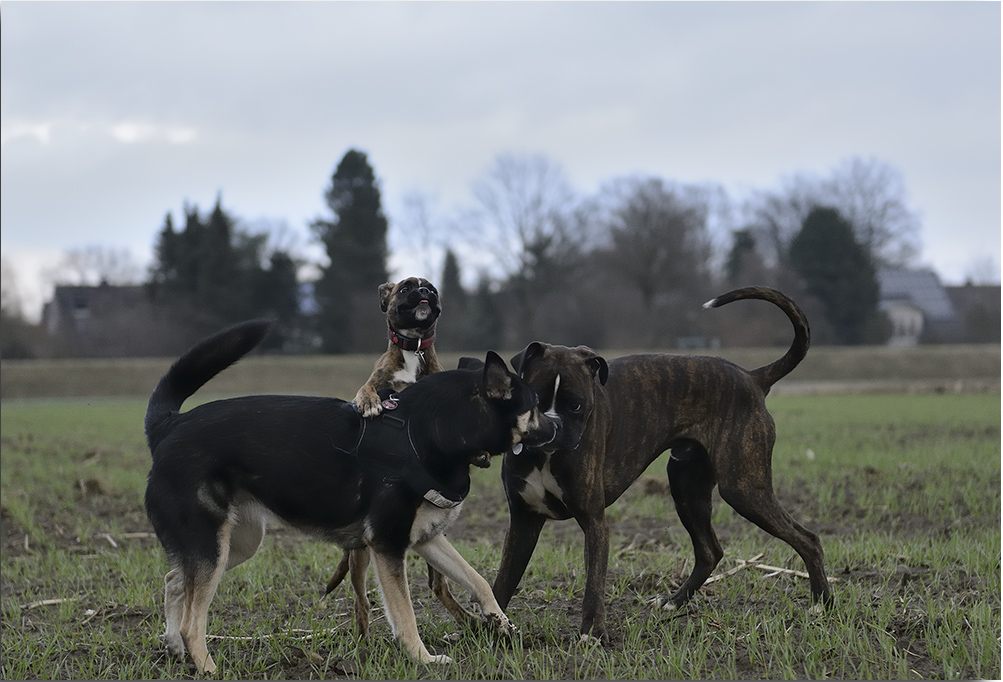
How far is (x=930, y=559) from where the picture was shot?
23.6 ft

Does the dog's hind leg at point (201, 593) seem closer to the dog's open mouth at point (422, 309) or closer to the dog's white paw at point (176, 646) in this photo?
the dog's white paw at point (176, 646)

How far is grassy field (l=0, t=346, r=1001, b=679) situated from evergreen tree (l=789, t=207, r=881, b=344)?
4244 cm

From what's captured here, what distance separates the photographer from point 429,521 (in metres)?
4.98

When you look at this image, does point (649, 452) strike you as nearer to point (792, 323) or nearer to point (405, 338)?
point (792, 323)

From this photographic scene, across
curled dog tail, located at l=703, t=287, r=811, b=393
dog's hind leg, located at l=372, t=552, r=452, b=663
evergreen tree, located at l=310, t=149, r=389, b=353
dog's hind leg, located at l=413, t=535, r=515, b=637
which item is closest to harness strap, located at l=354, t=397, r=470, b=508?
dog's hind leg, located at l=413, t=535, r=515, b=637

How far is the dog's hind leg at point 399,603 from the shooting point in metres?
4.89

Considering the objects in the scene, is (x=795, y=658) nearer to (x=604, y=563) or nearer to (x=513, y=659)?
(x=604, y=563)

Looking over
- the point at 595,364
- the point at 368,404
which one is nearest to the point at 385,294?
the point at 368,404

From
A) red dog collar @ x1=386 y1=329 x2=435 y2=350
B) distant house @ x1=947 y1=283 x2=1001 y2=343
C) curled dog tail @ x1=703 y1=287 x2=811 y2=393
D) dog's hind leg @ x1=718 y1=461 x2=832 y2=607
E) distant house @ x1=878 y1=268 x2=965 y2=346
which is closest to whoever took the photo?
red dog collar @ x1=386 y1=329 x2=435 y2=350

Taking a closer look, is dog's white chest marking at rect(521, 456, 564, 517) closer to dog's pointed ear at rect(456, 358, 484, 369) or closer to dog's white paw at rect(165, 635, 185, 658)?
dog's pointed ear at rect(456, 358, 484, 369)

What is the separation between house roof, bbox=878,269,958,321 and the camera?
59.5m

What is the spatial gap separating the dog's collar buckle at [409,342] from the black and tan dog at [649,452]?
555mm

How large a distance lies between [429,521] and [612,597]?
192 cm

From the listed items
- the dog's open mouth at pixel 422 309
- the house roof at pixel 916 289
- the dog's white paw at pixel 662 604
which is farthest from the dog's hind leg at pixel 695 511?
the house roof at pixel 916 289
